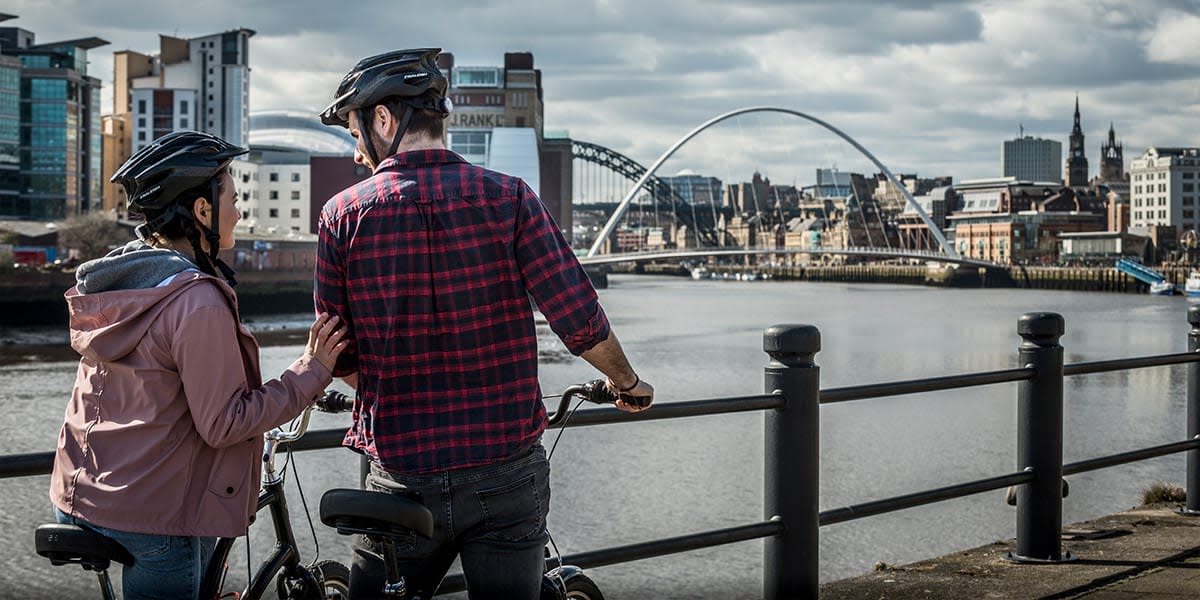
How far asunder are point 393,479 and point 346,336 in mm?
248

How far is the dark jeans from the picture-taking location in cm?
210

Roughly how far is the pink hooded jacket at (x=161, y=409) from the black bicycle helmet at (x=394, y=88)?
1.18ft

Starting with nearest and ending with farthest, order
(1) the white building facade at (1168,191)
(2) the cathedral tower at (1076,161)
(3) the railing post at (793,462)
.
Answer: (3) the railing post at (793,462) < (1) the white building facade at (1168,191) < (2) the cathedral tower at (1076,161)

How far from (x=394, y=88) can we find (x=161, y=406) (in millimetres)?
601

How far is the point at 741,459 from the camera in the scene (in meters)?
15.7

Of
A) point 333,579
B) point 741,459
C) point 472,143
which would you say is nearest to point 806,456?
point 333,579

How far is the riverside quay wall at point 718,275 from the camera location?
44531 mm

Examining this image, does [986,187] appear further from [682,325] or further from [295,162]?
[682,325]

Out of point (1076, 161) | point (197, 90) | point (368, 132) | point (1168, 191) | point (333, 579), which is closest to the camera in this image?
point (368, 132)

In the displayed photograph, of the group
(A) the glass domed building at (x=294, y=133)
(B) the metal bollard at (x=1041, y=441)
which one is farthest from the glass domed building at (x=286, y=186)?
(B) the metal bollard at (x=1041, y=441)

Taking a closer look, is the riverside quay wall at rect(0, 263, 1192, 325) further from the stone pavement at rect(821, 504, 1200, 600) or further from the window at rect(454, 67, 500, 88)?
the stone pavement at rect(821, 504, 1200, 600)

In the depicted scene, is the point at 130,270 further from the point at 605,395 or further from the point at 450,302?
the point at 605,395

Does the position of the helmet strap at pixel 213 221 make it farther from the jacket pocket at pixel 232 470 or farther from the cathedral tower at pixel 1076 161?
the cathedral tower at pixel 1076 161

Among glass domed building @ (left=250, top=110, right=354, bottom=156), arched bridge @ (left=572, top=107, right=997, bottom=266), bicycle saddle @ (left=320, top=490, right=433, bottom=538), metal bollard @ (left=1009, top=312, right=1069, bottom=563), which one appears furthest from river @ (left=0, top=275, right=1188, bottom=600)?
glass domed building @ (left=250, top=110, right=354, bottom=156)
